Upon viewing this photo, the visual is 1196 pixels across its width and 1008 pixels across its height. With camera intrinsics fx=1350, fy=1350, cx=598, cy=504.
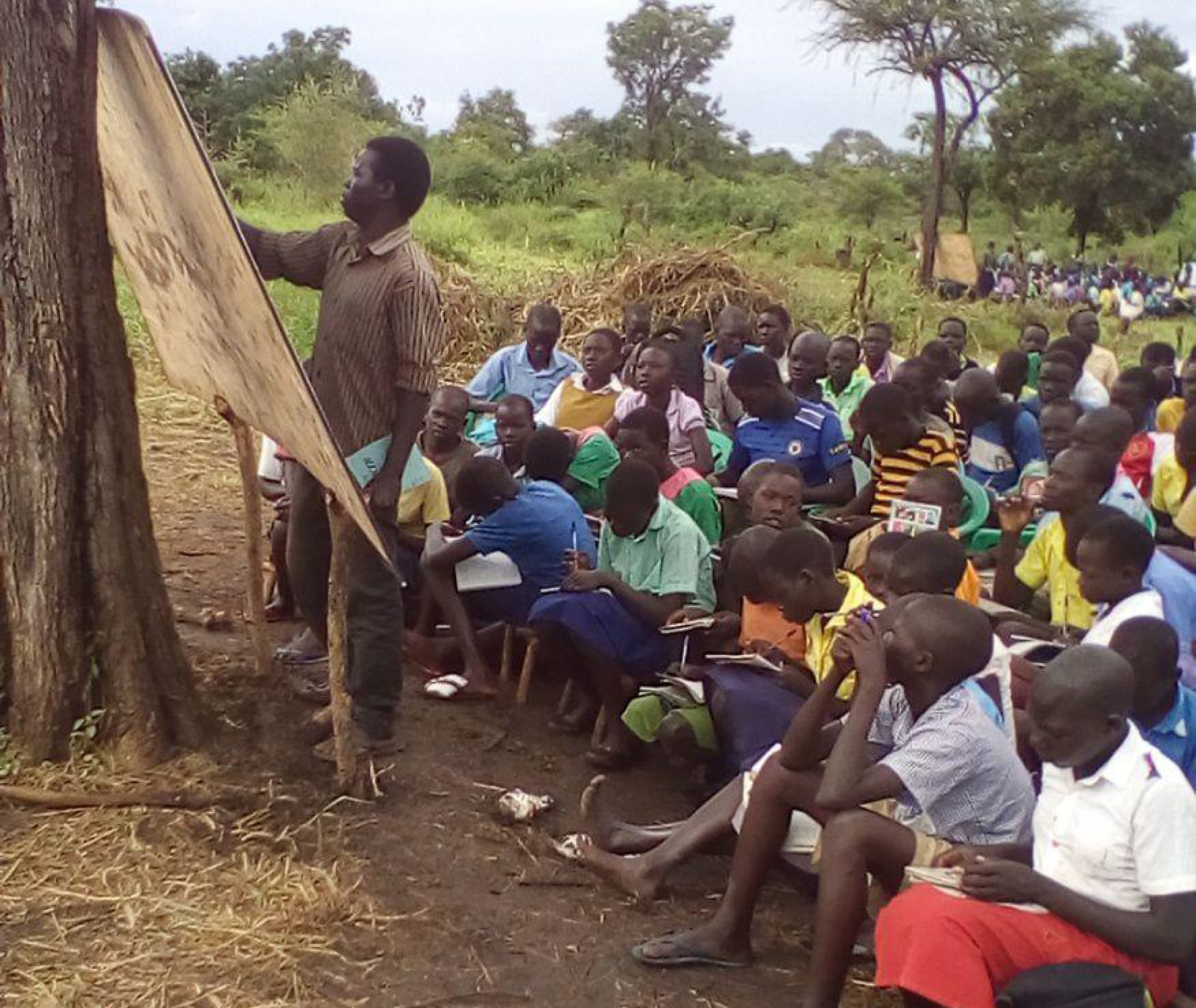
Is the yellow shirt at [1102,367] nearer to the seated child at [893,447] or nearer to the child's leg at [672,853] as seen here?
the seated child at [893,447]

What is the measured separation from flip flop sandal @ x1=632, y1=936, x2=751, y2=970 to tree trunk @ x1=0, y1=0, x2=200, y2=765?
1527 mm

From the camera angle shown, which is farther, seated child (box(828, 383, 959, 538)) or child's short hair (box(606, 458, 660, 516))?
seated child (box(828, 383, 959, 538))

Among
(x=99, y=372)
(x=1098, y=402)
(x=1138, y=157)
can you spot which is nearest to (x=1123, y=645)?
(x=99, y=372)

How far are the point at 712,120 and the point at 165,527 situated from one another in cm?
3631

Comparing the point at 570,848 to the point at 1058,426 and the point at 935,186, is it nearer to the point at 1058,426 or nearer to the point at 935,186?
the point at 1058,426

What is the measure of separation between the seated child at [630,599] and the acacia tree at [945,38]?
660 inches

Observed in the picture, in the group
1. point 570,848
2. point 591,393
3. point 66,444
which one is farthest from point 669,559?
point 591,393

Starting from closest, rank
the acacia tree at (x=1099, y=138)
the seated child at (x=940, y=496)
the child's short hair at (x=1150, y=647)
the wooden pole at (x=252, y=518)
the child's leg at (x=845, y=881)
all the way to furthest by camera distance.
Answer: the child's leg at (x=845, y=881)
the child's short hair at (x=1150, y=647)
the wooden pole at (x=252, y=518)
the seated child at (x=940, y=496)
the acacia tree at (x=1099, y=138)

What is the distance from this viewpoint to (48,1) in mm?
3596

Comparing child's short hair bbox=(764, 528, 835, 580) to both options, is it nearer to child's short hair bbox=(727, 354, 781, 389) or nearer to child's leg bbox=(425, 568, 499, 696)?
child's leg bbox=(425, 568, 499, 696)

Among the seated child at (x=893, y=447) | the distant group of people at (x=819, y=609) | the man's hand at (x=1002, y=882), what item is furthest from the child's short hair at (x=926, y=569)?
the seated child at (x=893, y=447)

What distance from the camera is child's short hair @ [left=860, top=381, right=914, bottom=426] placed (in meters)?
5.41

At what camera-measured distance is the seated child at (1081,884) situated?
2.59 metres

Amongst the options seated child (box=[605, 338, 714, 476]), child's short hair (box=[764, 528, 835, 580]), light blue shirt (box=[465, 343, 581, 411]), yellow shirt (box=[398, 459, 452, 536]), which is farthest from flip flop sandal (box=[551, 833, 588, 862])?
light blue shirt (box=[465, 343, 581, 411])
